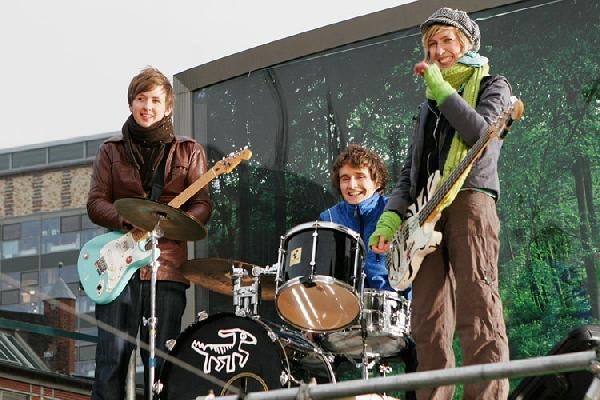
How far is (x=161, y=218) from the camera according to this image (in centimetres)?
760

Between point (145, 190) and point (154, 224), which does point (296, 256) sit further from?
point (145, 190)

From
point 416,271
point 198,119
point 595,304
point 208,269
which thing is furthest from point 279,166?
point 416,271

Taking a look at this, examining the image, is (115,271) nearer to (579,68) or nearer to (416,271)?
(416,271)

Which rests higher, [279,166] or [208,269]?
[279,166]

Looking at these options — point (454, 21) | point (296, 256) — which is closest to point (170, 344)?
point (296, 256)

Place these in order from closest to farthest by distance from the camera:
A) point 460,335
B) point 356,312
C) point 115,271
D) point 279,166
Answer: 1. point 460,335
2. point 356,312
3. point 115,271
4. point 279,166

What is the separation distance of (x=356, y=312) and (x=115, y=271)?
1543mm

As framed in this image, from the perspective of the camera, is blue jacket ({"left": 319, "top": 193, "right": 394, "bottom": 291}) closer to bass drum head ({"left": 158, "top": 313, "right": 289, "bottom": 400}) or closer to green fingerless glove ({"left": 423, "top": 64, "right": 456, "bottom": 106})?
bass drum head ({"left": 158, "top": 313, "right": 289, "bottom": 400})

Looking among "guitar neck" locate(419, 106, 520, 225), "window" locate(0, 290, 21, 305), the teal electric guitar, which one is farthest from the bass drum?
"window" locate(0, 290, 21, 305)

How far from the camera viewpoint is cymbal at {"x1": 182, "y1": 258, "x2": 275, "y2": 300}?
773 centimetres

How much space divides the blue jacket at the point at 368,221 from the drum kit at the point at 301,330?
0.98ft

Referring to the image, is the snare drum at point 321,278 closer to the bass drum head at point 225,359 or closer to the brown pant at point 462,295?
the bass drum head at point 225,359

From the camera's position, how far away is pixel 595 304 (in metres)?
8.14

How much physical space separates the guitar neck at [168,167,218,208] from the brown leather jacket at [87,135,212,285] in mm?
93
